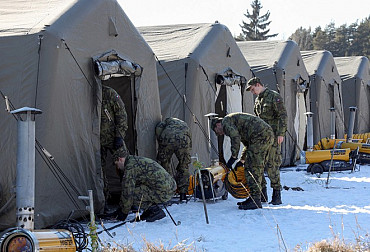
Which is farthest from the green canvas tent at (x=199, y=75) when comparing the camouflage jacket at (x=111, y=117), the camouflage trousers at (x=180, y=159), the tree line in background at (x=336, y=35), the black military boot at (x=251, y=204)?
the tree line in background at (x=336, y=35)

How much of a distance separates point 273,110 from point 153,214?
290 centimetres

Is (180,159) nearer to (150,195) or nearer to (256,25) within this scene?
(150,195)

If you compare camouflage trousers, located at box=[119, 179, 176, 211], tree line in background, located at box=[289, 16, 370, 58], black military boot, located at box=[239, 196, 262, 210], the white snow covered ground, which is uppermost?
tree line in background, located at box=[289, 16, 370, 58]

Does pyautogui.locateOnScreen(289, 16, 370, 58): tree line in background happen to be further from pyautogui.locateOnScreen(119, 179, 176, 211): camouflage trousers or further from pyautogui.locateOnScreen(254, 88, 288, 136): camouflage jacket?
pyautogui.locateOnScreen(119, 179, 176, 211): camouflage trousers

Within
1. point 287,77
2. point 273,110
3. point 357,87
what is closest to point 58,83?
point 273,110

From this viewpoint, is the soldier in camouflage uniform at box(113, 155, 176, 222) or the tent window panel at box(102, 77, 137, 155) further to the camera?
the tent window panel at box(102, 77, 137, 155)

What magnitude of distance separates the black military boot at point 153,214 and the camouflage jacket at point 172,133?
1757 mm

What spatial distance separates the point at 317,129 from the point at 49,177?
Answer: 1170cm

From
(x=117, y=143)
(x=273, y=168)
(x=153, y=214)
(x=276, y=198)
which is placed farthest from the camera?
(x=273, y=168)

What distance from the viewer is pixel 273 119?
9.05 m

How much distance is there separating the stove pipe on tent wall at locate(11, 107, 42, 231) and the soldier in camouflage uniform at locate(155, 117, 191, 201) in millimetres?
4192

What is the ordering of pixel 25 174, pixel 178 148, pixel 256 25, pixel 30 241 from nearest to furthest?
pixel 30 241
pixel 25 174
pixel 178 148
pixel 256 25

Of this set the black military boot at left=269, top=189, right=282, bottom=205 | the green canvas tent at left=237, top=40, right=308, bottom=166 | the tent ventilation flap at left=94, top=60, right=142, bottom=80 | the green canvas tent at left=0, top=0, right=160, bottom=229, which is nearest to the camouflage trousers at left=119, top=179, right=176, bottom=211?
the green canvas tent at left=0, top=0, right=160, bottom=229

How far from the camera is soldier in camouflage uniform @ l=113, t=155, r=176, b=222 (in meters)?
6.91
